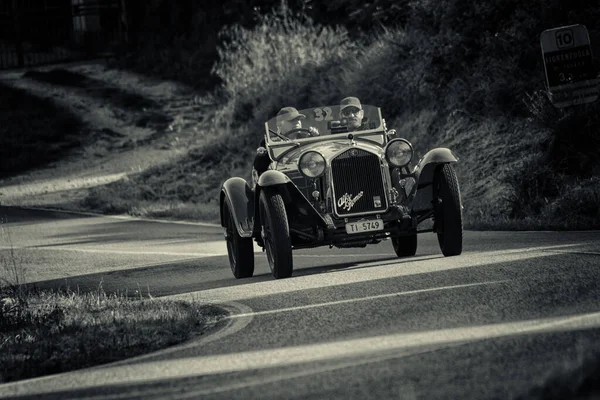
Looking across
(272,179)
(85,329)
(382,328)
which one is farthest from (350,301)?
(272,179)

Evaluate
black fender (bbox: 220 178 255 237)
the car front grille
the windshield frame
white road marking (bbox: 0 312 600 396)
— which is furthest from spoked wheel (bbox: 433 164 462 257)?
white road marking (bbox: 0 312 600 396)

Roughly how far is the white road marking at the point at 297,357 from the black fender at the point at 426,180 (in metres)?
4.88

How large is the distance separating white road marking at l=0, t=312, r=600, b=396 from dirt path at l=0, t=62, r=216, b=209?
71.4ft

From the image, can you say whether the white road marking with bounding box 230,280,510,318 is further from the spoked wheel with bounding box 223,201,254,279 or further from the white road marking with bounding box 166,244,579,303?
the spoked wheel with bounding box 223,201,254,279

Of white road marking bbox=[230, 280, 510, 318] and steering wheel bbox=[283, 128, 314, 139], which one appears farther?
steering wheel bbox=[283, 128, 314, 139]

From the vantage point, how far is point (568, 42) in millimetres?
18188

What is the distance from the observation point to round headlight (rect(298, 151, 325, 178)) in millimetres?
13773

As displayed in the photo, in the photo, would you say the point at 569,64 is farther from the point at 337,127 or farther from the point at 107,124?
the point at 107,124

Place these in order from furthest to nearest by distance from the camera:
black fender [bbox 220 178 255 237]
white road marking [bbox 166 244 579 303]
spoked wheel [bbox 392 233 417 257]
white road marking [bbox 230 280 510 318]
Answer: spoked wheel [bbox 392 233 417 257] < black fender [bbox 220 178 255 237] < white road marking [bbox 166 244 579 303] < white road marking [bbox 230 280 510 318]

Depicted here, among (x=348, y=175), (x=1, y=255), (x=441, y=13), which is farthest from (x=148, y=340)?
(x=441, y=13)

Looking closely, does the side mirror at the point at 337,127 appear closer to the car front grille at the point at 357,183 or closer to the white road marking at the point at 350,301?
the car front grille at the point at 357,183

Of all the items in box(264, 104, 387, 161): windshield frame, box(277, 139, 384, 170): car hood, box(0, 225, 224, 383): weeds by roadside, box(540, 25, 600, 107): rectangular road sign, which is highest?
box(540, 25, 600, 107): rectangular road sign

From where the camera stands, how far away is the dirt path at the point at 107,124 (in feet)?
114

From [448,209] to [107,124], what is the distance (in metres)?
29.7
